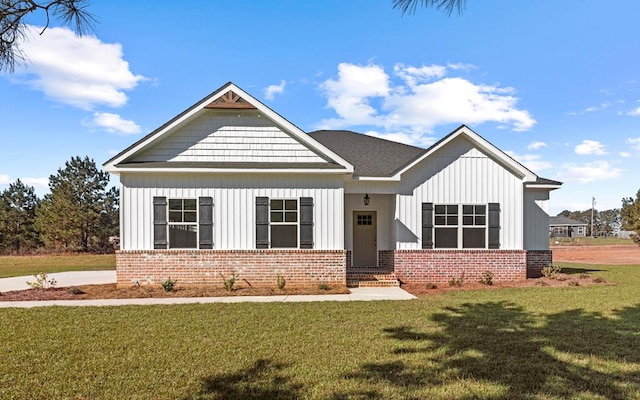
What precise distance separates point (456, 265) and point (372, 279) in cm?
283

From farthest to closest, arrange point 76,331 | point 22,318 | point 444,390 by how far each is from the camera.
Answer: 1. point 22,318
2. point 76,331
3. point 444,390

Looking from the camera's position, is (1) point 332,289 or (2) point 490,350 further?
(1) point 332,289

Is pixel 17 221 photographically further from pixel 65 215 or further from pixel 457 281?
pixel 457 281

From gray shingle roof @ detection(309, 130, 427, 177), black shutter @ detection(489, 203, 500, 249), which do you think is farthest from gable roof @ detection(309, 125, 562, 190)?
black shutter @ detection(489, 203, 500, 249)

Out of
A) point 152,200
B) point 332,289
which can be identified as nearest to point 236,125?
point 152,200

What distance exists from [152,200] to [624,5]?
11.3 metres

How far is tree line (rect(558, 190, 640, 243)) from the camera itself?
34750 millimetres

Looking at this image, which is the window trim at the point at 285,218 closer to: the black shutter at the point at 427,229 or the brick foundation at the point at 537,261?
the black shutter at the point at 427,229

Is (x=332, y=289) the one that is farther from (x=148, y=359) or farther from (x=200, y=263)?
(x=148, y=359)

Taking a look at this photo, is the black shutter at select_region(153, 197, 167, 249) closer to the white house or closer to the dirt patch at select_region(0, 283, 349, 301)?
the white house

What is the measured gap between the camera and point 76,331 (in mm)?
6887

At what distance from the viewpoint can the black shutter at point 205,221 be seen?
11703 millimetres

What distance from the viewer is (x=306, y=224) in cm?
1186

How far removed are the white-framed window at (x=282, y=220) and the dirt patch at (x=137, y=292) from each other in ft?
5.06
